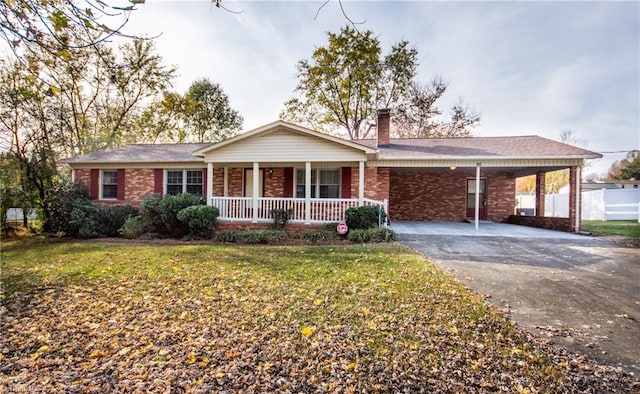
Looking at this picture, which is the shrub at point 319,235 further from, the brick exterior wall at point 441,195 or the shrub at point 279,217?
the brick exterior wall at point 441,195

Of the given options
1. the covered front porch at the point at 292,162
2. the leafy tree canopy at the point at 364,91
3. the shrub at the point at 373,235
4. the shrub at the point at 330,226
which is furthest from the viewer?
the leafy tree canopy at the point at 364,91

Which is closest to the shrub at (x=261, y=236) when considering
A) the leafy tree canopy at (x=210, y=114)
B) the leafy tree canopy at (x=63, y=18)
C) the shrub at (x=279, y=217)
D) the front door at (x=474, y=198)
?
the shrub at (x=279, y=217)

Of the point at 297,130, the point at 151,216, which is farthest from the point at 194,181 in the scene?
the point at 297,130

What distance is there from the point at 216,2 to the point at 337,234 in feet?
26.0

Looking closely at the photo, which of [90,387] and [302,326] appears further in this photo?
[302,326]

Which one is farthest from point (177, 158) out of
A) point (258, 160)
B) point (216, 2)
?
point (216, 2)

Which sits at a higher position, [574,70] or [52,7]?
[574,70]

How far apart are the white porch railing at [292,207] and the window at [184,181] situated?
6.88 feet

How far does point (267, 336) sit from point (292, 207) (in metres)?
7.96

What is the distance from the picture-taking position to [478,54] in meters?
12.2

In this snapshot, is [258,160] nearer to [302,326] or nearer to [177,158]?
[177,158]

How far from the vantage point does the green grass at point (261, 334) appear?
2479 millimetres

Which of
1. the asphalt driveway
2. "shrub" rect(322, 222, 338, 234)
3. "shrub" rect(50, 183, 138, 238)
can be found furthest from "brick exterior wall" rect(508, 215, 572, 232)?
"shrub" rect(50, 183, 138, 238)

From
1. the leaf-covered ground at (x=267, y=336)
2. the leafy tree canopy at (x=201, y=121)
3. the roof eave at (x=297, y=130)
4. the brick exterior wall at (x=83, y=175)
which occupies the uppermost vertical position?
the leafy tree canopy at (x=201, y=121)
